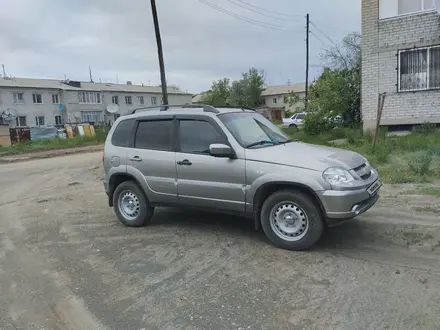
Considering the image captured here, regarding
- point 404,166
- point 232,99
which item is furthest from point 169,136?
point 232,99

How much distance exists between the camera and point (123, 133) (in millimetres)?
6359

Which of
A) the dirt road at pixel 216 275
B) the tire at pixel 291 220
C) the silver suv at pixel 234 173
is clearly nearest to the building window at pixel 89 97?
the dirt road at pixel 216 275

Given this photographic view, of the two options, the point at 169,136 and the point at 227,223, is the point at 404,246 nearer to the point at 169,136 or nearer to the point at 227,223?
the point at 227,223

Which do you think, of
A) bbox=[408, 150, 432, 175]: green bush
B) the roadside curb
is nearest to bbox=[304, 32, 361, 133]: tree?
bbox=[408, 150, 432, 175]: green bush

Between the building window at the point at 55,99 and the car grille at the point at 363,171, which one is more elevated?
the building window at the point at 55,99

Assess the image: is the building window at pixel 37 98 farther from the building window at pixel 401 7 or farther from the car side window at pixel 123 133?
the car side window at pixel 123 133

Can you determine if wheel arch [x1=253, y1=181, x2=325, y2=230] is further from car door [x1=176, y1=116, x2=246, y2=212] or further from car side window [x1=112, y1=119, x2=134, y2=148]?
car side window [x1=112, y1=119, x2=134, y2=148]

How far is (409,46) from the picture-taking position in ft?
46.0

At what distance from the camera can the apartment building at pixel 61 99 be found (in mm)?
49750

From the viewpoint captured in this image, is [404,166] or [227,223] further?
[404,166]

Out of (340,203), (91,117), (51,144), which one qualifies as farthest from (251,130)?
(91,117)

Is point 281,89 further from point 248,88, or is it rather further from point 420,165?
point 420,165

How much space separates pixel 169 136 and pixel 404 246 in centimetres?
345

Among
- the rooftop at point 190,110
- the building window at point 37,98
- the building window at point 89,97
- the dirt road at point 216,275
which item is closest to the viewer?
the dirt road at point 216,275
